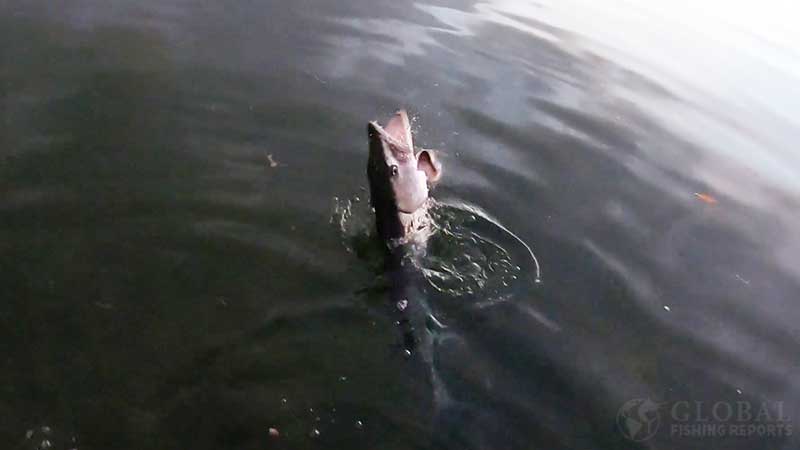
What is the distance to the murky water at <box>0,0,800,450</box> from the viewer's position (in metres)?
3.97

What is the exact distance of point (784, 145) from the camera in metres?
8.58

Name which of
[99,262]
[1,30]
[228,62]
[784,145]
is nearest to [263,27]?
[228,62]

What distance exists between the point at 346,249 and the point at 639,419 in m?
2.30

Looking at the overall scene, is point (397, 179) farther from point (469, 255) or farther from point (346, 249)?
point (469, 255)

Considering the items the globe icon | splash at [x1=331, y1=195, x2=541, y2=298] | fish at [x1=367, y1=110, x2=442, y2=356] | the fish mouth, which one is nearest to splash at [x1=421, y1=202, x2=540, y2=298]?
splash at [x1=331, y1=195, x2=541, y2=298]

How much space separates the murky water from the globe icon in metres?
0.02

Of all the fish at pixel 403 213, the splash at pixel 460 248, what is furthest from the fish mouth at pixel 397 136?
the splash at pixel 460 248

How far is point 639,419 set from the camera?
14.2 ft

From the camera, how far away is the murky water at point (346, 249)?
397cm

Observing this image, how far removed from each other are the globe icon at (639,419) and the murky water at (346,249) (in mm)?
18

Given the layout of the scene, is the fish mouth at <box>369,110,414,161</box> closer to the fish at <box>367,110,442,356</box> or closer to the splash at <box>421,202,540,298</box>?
the fish at <box>367,110,442,356</box>

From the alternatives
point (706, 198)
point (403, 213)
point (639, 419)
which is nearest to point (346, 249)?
point (403, 213)

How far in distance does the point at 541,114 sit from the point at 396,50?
1956 millimetres

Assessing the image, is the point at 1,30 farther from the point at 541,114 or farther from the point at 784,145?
the point at 784,145
